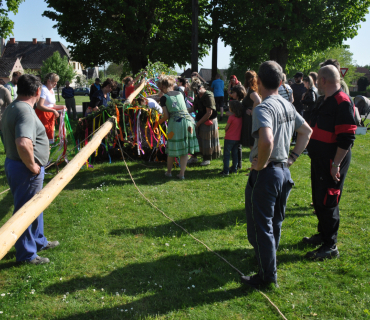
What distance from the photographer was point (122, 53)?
18.6 meters

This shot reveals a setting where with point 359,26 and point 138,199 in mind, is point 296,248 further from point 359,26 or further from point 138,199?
point 359,26

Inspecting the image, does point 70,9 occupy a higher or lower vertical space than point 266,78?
higher

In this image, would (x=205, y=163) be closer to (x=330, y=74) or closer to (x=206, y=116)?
(x=206, y=116)

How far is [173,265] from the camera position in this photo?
3.75 metres

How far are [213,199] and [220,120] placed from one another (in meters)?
11.3

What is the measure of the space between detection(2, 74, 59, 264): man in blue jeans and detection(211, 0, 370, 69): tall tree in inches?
637

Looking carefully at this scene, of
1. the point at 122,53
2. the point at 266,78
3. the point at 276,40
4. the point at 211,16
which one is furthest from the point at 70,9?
the point at 266,78

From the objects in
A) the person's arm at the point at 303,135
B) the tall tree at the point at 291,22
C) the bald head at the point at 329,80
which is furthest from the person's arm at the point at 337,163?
the tall tree at the point at 291,22

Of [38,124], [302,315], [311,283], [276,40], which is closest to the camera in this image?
[302,315]

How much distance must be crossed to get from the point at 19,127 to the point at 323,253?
3.54m

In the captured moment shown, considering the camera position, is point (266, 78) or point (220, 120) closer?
point (266, 78)

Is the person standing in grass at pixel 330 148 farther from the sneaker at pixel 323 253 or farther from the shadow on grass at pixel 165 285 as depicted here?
the shadow on grass at pixel 165 285

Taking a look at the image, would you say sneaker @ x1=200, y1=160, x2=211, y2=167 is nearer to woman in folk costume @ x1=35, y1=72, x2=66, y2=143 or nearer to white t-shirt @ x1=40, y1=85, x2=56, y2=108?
woman in folk costume @ x1=35, y1=72, x2=66, y2=143

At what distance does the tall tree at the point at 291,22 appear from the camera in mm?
17500
